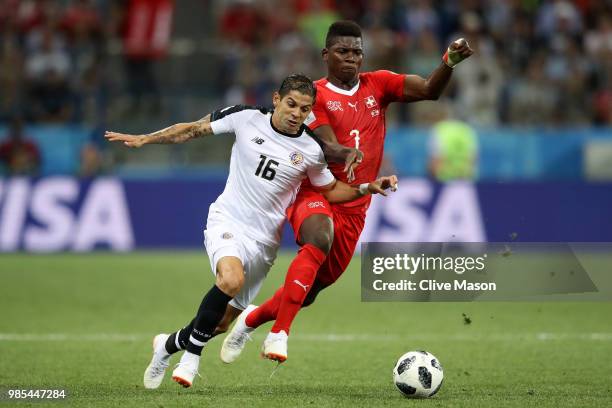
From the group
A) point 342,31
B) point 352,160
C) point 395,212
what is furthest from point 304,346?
point 395,212

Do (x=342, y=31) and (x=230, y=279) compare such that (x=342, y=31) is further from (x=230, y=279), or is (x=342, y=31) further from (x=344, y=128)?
(x=230, y=279)

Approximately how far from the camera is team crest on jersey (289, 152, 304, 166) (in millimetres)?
7785

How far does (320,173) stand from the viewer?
795 cm

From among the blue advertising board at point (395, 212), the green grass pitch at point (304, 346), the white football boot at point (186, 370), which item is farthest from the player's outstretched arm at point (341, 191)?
the blue advertising board at point (395, 212)

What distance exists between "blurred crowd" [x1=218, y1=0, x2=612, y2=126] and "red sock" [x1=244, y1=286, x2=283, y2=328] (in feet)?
32.9

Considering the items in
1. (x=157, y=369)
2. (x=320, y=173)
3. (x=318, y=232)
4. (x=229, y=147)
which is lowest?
(x=229, y=147)

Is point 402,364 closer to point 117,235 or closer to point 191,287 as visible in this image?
point 191,287

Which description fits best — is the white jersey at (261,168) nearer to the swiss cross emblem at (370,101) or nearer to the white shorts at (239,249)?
the white shorts at (239,249)

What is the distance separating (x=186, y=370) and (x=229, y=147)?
10.7m

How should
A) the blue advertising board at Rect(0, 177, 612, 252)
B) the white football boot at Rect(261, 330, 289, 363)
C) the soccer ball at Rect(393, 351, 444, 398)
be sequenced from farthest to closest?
the blue advertising board at Rect(0, 177, 612, 252) → the soccer ball at Rect(393, 351, 444, 398) → the white football boot at Rect(261, 330, 289, 363)

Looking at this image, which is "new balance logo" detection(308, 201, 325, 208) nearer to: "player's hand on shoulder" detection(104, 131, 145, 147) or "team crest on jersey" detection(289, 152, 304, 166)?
"team crest on jersey" detection(289, 152, 304, 166)

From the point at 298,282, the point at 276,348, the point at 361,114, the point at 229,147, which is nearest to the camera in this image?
the point at 276,348

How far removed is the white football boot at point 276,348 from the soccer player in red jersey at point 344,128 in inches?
21.5

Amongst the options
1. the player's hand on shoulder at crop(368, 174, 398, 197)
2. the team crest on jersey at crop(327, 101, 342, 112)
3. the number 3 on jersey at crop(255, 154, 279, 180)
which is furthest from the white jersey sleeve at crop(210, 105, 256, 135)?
the player's hand on shoulder at crop(368, 174, 398, 197)
